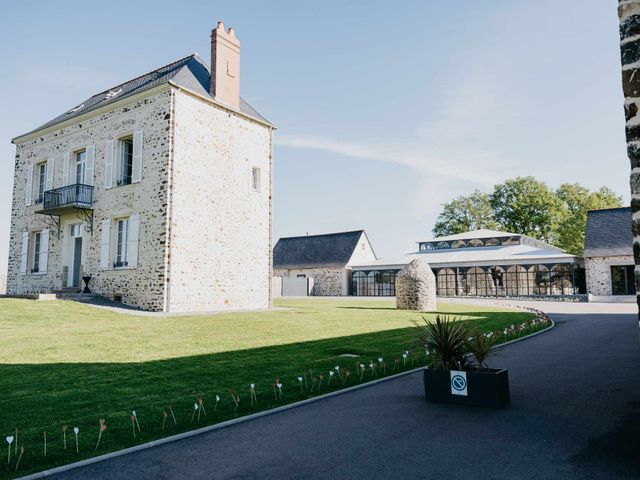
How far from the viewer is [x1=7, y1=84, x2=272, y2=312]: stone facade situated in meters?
16.9

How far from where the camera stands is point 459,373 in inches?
207

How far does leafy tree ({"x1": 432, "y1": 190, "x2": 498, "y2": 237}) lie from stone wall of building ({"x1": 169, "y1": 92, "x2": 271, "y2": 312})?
36.1m

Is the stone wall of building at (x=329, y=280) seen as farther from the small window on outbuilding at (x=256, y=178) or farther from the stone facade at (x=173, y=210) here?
the small window on outbuilding at (x=256, y=178)

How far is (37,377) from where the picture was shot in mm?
6594

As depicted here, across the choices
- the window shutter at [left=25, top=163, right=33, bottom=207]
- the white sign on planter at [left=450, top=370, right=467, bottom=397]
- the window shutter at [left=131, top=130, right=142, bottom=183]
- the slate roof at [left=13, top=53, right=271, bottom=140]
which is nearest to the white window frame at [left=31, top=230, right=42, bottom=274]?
the window shutter at [left=25, top=163, right=33, bottom=207]

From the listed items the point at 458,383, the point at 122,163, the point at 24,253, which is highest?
the point at 122,163

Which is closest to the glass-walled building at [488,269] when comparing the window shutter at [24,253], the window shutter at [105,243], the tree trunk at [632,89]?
the window shutter at [105,243]

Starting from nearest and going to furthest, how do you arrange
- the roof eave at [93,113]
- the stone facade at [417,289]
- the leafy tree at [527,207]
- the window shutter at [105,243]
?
1. the roof eave at [93,113]
2. the window shutter at [105,243]
3. the stone facade at [417,289]
4. the leafy tree at [527,207]

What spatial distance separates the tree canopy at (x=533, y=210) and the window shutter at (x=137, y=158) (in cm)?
4082

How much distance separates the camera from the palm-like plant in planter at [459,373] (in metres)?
5.09

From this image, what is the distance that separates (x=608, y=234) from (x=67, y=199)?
31917 mm

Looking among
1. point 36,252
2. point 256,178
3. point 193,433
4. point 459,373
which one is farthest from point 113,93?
point 459,373

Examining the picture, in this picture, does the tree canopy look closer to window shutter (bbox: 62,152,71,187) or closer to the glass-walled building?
the glass-walled building

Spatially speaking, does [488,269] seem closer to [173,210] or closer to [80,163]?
[173,210]
